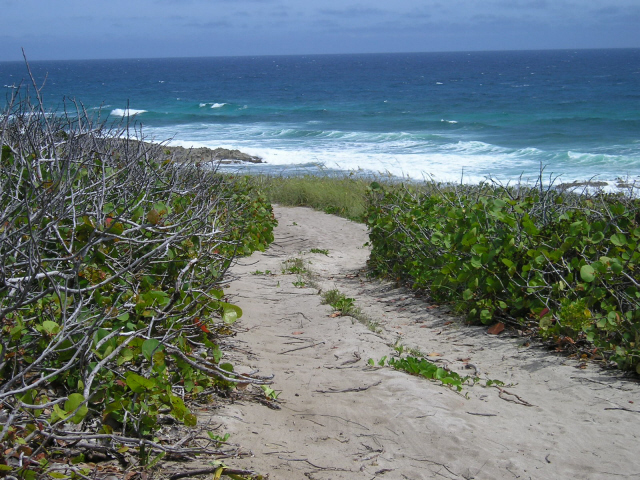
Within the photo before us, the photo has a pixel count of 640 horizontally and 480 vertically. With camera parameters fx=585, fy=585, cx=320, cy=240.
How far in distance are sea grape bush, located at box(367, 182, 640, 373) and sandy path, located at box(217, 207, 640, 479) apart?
0.96 ft

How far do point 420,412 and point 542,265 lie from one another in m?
2.23

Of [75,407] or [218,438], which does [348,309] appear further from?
[75,407]

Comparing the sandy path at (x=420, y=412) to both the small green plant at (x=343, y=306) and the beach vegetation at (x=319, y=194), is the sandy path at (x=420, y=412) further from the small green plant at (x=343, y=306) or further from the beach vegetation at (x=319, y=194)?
the beach vegetation at (x=319, y=194)

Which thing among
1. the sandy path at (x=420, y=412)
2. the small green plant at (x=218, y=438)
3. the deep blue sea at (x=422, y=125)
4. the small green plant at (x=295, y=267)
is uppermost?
the deep blue sea at (x=422, y=125)

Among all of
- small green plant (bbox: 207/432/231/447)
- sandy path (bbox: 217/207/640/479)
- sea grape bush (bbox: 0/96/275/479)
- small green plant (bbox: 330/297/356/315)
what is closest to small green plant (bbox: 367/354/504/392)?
sandy path (bbox: 217/207/640/479)

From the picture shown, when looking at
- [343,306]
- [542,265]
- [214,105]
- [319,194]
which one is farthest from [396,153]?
[214,105]

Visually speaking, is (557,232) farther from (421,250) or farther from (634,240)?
(421,250)

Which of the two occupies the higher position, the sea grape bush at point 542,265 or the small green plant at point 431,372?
the sea grape bush at point 542,265

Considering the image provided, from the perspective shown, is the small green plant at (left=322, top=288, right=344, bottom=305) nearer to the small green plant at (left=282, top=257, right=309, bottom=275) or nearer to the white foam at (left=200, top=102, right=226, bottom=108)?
the small green plant at (left=282, top=257, right=309, bottom=275)

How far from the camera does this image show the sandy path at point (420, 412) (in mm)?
2992

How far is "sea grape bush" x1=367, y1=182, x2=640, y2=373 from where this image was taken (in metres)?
4.46

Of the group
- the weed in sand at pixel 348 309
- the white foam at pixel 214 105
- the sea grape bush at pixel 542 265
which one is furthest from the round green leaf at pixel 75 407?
the white foam at pixel 214 105

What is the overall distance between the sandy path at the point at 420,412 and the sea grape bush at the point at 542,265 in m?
0.29

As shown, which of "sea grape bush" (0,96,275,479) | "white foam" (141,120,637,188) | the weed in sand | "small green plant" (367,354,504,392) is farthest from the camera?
"white foam" (141,120,637,188)
